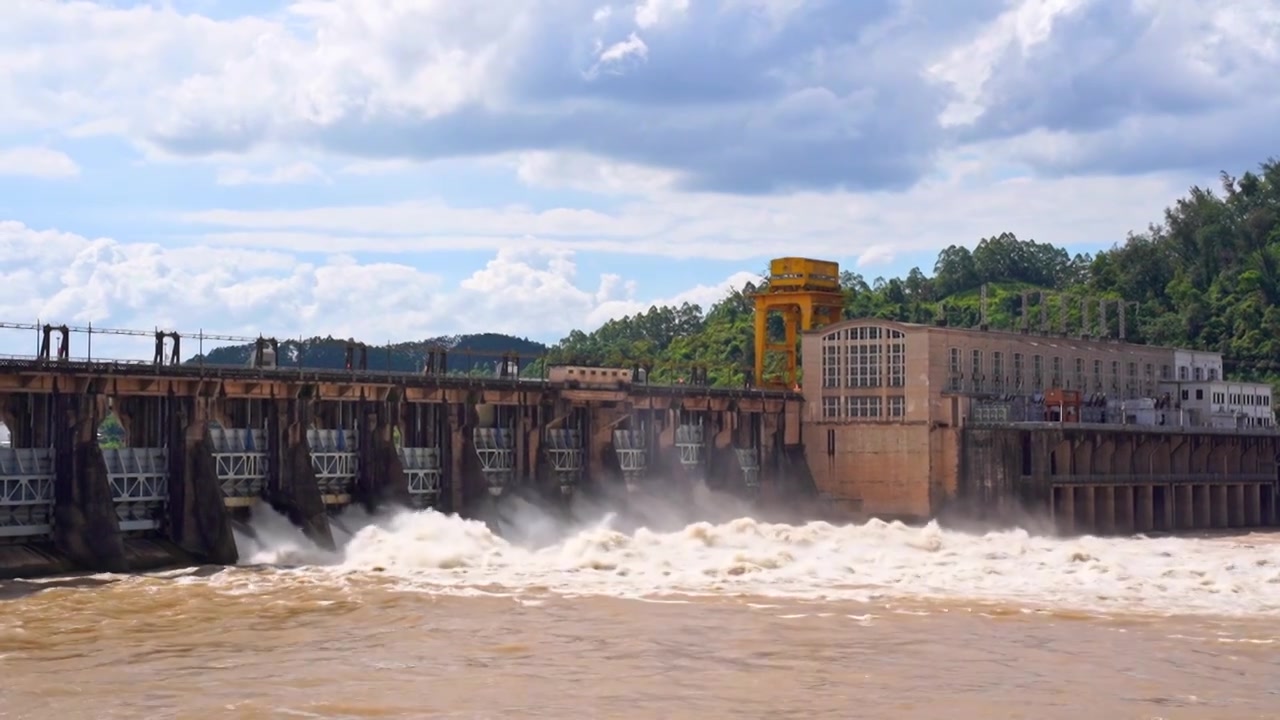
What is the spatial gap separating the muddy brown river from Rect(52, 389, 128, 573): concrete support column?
5.60 ft

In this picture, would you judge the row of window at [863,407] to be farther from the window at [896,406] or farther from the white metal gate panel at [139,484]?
the white metal gate panel at [139,484]

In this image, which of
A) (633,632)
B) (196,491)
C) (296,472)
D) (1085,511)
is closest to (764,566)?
(633,632)

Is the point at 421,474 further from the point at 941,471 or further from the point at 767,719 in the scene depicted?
the point at 767,719

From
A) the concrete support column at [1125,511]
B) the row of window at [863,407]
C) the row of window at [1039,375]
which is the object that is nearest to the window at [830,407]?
the row of window at [863,407]

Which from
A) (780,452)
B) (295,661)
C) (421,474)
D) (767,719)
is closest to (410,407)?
(421,474)

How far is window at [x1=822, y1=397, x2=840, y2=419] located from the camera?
79.1 metres

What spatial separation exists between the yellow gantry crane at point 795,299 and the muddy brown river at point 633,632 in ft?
84.6

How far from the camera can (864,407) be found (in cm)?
7800

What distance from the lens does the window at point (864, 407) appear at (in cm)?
7750

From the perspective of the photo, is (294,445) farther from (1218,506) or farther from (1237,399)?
(1237,399)

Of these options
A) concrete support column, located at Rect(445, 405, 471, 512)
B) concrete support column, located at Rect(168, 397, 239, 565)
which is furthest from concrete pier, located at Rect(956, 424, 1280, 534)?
concrete support column, located at Rect(168, 397, 239, 565)

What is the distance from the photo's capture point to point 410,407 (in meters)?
64.0

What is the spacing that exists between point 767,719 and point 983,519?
4648 cm

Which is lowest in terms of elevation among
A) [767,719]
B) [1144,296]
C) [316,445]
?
[767,719]
